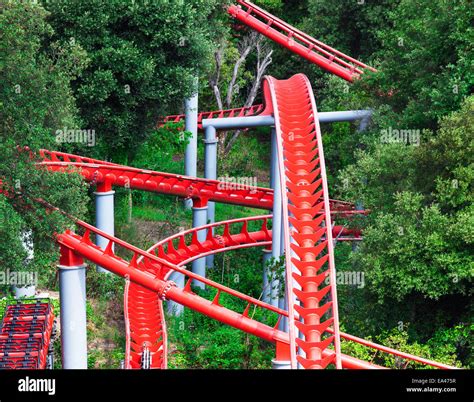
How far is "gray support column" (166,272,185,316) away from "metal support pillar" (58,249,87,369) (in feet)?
20.1

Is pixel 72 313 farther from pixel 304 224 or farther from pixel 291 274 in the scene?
pixel 291 274

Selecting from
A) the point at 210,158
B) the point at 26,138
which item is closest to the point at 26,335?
the point at 26,138

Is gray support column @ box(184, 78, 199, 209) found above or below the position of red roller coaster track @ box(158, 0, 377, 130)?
below

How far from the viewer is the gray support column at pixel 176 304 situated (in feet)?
95.2

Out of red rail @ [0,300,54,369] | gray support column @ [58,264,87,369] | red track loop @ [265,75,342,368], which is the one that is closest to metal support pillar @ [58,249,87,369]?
gray support column @ [58,264,87,369]

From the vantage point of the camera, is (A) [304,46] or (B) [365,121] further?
(A) [304,46]

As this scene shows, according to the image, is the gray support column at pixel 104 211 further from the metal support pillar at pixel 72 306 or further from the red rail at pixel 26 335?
→ the metal support pillar at pixel 72 306

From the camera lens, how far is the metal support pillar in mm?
22734

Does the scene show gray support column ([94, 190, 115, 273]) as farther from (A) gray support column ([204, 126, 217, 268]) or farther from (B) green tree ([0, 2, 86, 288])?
(B) green tree ([0, 2, 86, 288])

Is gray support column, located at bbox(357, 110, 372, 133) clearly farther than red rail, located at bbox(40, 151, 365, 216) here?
Yes

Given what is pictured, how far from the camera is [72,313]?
2284 centimetres

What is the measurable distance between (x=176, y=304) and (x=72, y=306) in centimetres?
708
